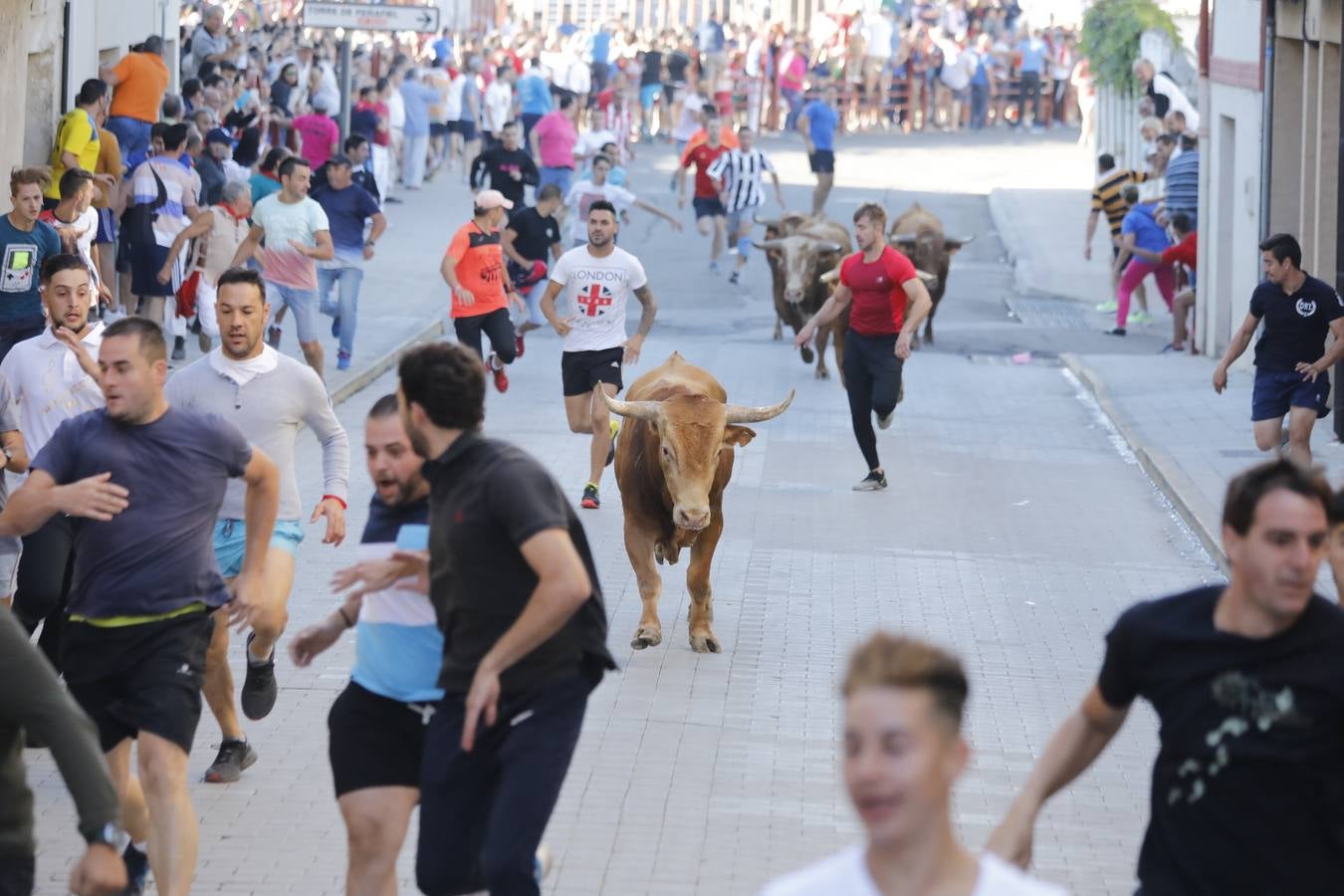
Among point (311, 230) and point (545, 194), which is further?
point (545, 194)

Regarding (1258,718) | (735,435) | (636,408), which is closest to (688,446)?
(636,408)

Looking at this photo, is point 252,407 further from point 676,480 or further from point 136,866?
point 676,480

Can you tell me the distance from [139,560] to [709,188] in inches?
936

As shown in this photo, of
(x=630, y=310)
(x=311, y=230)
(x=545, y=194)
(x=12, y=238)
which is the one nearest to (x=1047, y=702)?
(x=12, y=238)

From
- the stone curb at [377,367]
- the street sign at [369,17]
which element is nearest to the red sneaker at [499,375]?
the stone curb at [377,367]

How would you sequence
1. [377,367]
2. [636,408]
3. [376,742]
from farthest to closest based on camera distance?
[377,367] < [636,408] < [376,742]

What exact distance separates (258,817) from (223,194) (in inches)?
420

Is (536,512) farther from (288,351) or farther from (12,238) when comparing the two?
(288,351)

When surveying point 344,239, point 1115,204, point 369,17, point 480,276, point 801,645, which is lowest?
point 801,645

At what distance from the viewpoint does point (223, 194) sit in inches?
699

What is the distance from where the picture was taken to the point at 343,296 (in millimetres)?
19219

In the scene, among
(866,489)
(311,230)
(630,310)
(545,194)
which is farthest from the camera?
(630,310)

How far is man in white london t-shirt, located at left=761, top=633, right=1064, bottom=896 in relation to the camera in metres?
3.37

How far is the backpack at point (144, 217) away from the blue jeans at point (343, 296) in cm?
149
